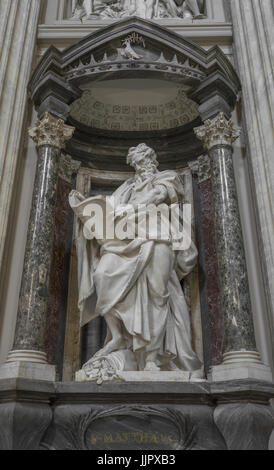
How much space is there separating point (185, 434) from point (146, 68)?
3.75 meters

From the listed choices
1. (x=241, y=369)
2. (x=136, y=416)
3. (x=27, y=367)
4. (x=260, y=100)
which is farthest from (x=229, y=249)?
(x=27, y=367)

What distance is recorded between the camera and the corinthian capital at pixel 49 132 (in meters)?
4.96

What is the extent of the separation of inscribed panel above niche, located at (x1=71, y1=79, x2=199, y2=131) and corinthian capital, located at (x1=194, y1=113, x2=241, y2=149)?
3.17 feet

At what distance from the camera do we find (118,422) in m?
3.77

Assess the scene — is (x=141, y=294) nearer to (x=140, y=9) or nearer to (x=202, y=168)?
(x=202, y=168)

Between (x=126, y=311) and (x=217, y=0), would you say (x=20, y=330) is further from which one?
(x=217, y=0)

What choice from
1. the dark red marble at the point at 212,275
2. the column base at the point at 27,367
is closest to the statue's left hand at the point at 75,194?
the dark red marble at the point at 212,275

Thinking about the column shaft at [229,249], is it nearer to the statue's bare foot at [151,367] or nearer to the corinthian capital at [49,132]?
the statue's bare foot at [151,367]

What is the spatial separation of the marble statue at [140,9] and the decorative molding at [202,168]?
2290 millimetres

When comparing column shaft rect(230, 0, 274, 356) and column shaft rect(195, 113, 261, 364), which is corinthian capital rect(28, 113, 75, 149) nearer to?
column shaft rect(195, 113, 261, 364)

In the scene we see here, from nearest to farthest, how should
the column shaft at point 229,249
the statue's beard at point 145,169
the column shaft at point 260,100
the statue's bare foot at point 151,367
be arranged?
the column shaft at point 229,249, the statue's bare foot at point 151,367, the column shaft at point 260,100, the statue's beard at point 145,169

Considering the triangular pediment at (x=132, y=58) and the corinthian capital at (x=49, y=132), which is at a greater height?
the triangular pediment at (x=132, y=58)

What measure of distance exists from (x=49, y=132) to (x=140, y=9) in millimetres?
2792

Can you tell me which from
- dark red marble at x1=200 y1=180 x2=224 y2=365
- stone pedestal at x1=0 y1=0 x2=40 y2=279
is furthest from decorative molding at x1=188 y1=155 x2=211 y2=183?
stone pedestal at x1=0 y1=0 x2=40 y2=279
